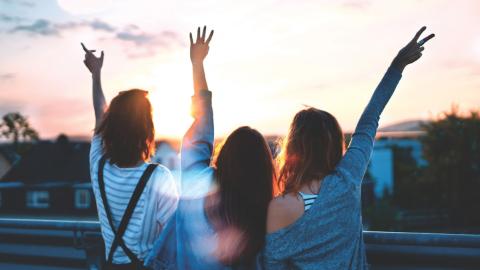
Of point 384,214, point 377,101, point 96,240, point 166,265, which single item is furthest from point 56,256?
point 384,214

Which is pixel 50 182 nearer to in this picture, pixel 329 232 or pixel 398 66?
pixel 398 66

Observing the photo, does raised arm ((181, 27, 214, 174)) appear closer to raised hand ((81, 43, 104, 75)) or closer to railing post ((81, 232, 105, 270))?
raised hand ((81, 43, 104, 75))

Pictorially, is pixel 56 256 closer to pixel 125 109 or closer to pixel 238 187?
pixel 125 109

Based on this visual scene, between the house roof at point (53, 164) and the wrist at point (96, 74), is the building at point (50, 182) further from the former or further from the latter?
the wrist at point (96, 74)

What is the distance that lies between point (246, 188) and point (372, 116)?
2.36 feet

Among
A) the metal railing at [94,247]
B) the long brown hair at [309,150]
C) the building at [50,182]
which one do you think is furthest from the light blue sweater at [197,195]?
the building at [50,182]

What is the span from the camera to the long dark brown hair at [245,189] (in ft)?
8.54

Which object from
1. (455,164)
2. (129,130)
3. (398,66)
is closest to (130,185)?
(129,130)

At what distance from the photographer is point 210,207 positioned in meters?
2.69

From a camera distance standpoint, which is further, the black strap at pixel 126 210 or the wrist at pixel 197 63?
the wrist at pixel 197 63

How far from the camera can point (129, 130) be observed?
3.03m

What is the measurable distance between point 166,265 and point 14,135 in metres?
50.7

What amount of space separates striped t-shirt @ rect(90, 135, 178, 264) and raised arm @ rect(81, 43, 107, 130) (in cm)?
61

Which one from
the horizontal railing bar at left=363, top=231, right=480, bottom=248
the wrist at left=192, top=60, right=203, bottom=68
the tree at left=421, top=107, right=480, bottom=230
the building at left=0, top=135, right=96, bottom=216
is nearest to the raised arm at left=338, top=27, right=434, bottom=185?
the horizontal railing bar at left=363, top=231, right=480, bottom=248
